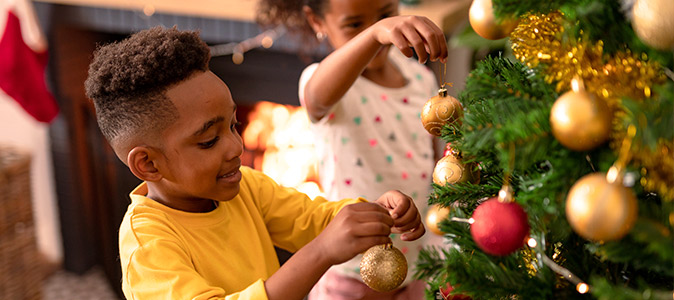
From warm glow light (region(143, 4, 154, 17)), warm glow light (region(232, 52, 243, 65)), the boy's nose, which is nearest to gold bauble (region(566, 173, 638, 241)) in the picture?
the boy's nose

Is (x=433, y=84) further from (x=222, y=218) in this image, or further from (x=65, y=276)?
(x=65, y=276)

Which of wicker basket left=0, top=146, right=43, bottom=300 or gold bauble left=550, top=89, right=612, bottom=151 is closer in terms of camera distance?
gold bauble left=550, top=89, right=612, bottom=151

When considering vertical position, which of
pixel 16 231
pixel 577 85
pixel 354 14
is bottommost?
pixel 16 231

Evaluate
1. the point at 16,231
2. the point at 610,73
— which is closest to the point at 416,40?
the point at 610,73

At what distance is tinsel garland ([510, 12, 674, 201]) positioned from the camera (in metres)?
0.40

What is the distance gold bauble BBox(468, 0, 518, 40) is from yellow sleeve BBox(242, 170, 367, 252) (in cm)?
40

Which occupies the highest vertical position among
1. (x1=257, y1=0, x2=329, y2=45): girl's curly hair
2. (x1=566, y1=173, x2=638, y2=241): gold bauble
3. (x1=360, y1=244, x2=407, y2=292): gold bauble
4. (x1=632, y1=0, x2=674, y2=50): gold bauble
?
(x1=632, y1=0, x2=674, y2=50): gold bauble

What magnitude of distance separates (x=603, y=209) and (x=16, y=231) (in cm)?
172

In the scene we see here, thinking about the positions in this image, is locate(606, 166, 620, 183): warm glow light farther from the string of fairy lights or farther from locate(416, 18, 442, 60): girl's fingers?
the string of fairy lights

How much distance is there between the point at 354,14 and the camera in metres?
1.03

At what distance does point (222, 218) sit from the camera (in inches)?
32.4

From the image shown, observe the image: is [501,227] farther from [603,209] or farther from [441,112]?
[441,112]

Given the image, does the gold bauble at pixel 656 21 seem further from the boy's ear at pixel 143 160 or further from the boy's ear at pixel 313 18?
the boy's ear at pixel 313 18

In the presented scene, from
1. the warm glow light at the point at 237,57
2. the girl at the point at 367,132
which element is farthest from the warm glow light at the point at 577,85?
the warm glow light at the point at 237,57
